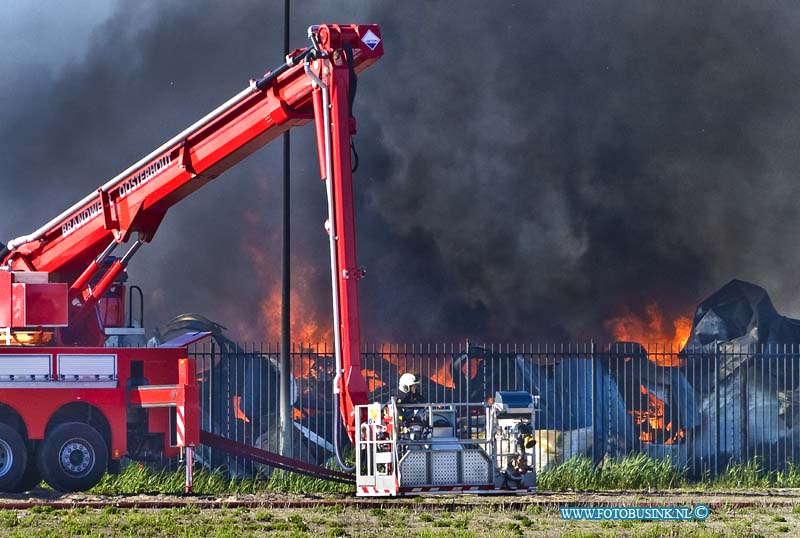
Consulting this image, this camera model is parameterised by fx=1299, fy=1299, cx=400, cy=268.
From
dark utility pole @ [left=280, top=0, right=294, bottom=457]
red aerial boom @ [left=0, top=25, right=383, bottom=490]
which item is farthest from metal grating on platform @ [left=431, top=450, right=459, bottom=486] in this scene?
dark utility pole @ [left=280, top=0, right=294, bottom=457]

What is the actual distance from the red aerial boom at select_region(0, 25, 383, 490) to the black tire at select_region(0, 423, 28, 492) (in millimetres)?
52

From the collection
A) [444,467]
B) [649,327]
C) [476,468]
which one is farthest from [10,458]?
[649,327]

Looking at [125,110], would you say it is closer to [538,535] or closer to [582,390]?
[582,390]

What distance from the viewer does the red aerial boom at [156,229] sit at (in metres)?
17.1

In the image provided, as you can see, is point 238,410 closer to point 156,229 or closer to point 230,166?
point 156,229

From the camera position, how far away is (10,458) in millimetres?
18562

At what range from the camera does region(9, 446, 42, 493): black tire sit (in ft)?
61.5

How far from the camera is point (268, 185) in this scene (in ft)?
131

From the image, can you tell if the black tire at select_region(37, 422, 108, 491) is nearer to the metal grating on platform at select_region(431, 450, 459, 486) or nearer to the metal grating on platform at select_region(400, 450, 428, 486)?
the metal grating on platform at select_region(400, 450, 428, 486)

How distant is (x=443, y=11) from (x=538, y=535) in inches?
1142

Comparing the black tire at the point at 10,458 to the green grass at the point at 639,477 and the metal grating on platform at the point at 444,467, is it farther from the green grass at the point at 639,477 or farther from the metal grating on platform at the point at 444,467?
the green grass at the point at 639,477

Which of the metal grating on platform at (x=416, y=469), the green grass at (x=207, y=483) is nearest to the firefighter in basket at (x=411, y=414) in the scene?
the metal grating on platform at (x=416, y=469)

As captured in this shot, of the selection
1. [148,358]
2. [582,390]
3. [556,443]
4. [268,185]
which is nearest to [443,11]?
[268,185]

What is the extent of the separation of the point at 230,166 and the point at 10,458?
17.5 ft
